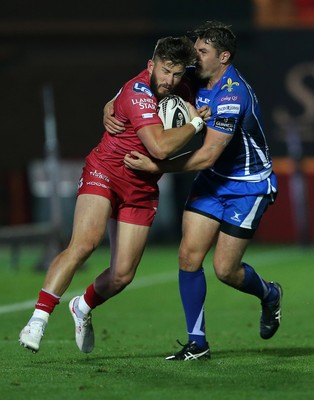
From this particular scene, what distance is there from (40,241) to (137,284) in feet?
8.38

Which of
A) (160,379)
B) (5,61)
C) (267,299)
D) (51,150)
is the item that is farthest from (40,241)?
(160,379)

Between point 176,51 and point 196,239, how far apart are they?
135 cm

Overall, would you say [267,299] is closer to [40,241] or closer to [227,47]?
[227,47]

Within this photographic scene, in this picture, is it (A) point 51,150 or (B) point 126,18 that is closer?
(A) point 51,150

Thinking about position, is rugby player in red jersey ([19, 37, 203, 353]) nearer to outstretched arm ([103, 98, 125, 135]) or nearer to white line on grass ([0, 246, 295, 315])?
outstretched arm ([103, 98, 125, 135])

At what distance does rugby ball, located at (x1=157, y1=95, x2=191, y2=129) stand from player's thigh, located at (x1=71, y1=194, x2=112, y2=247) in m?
0.68

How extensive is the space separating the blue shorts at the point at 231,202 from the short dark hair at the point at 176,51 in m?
1.01

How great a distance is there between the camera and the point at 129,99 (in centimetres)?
829

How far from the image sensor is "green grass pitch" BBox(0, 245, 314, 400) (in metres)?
6.89

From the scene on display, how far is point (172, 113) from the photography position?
8273 millimetres

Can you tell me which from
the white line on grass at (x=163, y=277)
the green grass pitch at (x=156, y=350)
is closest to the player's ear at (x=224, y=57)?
the green grass pitch at (x=156, y=350)

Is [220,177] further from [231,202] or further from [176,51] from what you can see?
[176,51]

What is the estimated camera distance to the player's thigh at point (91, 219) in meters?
8.20

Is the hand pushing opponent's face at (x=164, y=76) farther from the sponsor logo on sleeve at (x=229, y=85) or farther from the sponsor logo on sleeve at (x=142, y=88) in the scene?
the sponsor logo on sleeve at (x=229, y=85)
